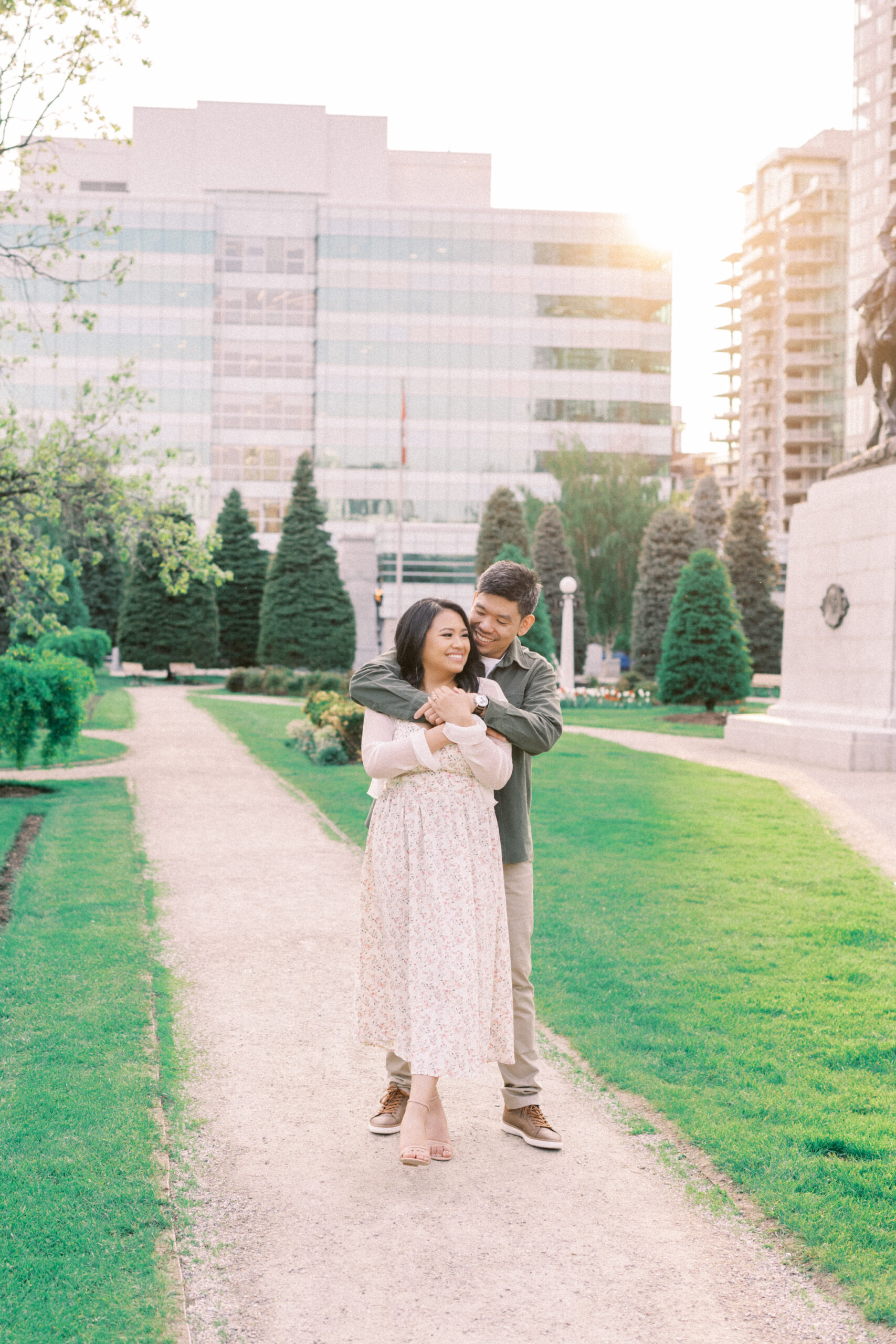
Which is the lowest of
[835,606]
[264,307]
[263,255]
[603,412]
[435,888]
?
[435,888]

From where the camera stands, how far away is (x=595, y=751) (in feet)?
57.0

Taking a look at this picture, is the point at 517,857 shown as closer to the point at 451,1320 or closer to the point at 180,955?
the point at 451,1320

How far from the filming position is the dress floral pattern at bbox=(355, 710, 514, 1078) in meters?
3.60

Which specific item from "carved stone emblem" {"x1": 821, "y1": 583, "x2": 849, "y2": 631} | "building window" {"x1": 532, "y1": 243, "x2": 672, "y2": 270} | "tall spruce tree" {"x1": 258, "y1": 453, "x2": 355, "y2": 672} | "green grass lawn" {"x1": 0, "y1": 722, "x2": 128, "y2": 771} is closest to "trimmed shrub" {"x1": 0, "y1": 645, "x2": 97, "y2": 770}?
"green grass lawn" {"x1": 0, "y1": 722, "x2": 128, "y2": 771}

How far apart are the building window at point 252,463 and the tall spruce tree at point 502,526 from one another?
1007 inches

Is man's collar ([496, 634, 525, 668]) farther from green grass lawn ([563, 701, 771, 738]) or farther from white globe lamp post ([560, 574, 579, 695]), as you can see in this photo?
white globe lamp post ([560, 574, 579, 695])

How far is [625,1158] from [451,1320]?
1.18 metres

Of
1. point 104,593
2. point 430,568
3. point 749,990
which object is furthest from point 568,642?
point 104,593

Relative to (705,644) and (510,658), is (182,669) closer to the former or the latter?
(705,644)

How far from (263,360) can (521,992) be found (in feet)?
216

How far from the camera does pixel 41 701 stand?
1209 centimetres

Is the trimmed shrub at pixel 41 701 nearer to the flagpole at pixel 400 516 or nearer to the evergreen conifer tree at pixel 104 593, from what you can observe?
the flagpole at pixel 400 516

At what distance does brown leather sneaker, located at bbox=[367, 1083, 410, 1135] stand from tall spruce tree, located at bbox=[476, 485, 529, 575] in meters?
38.2

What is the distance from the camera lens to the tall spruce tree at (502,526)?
42.3 metres
